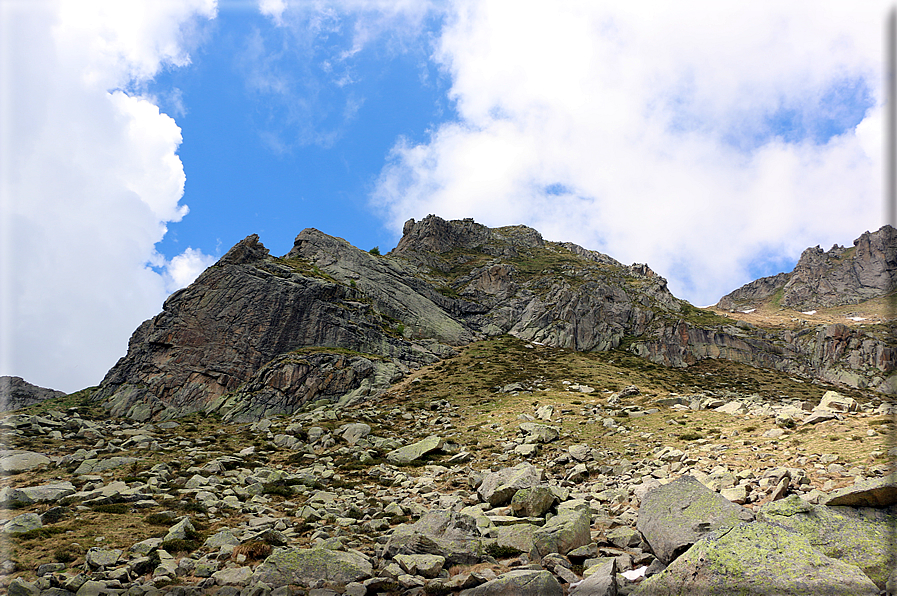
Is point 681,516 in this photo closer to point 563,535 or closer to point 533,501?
point 563,535

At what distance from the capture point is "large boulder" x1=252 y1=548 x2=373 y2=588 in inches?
424

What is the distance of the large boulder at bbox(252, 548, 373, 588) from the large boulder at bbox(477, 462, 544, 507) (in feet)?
21.7

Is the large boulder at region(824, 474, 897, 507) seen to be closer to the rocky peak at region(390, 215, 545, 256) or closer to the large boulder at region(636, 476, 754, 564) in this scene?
the large boulder at region(636, 476, 754, 564)

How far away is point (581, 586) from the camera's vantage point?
927 centimetres

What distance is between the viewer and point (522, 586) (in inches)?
366

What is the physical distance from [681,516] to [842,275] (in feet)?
655

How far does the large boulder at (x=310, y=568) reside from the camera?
35.3 feet

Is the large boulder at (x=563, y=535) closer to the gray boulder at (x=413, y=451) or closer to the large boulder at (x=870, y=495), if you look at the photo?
the large boulder at (x=870, y=495)

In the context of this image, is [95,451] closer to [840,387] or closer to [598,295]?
[598,295]

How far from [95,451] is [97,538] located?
621 inches

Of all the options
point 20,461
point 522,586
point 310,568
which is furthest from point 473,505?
point 20,461

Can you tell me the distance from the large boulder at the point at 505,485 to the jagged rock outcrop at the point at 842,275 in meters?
180

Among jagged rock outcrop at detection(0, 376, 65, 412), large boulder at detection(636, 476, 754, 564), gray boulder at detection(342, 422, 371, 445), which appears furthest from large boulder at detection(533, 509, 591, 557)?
jagged rock outcrop at detection(0, 376, 65, 412)

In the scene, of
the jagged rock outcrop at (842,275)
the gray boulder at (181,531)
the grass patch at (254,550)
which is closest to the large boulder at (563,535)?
the grass patch at (254,550)
